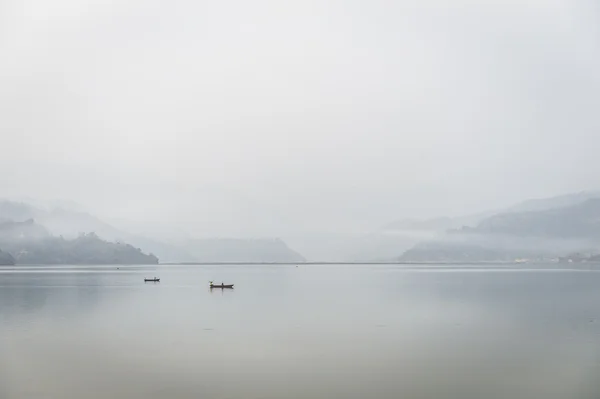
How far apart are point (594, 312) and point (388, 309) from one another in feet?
58.2

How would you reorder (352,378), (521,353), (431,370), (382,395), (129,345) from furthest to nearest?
(129,345), (521,353), (431,370), (352,378), (382,395)

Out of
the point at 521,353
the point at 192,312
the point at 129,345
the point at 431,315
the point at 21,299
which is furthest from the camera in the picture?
the point at 21,299

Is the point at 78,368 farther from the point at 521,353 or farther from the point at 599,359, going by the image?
the point at 599,359

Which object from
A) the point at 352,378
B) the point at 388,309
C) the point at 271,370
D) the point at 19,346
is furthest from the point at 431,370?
the point at 388,309

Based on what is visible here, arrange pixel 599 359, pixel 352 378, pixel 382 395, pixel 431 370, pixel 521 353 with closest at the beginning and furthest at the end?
pixel 382 395, pixel 352 378, pixel 431 370, pixel 599 359, pixel 521 353

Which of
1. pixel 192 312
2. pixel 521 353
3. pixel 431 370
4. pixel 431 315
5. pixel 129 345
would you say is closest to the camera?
pixel 431 370

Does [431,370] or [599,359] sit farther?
[599,359]

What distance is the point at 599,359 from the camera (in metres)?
28.2

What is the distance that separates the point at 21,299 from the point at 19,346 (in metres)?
38.3

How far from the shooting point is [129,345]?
110 ft

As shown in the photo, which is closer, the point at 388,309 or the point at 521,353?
the point at 521,353

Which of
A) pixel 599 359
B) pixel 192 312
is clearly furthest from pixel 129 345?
pixel 599 359

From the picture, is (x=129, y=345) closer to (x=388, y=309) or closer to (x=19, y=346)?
(x=19, y=346)

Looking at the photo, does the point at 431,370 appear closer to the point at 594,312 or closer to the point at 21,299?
the point at 594,312
